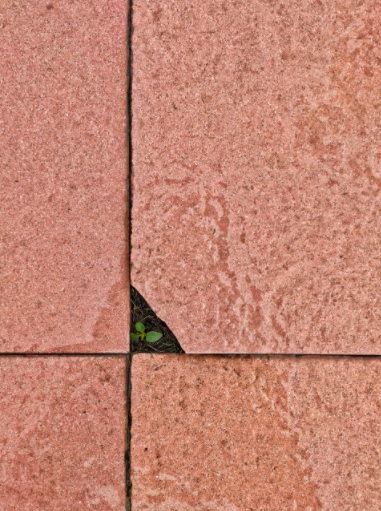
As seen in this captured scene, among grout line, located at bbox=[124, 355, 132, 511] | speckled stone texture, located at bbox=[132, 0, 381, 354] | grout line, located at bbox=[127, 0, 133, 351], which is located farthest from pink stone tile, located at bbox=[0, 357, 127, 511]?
speckled stone texture, located at bbox=[132, 0, 381, 354]

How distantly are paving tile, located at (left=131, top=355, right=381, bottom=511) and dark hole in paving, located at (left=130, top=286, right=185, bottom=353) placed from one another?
29 millimetres

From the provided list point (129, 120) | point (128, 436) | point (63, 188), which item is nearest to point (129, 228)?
point (63, 188)

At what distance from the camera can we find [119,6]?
4.18ft

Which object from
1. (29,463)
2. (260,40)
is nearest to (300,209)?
(260,40)

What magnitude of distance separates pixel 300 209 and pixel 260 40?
1.81 feet

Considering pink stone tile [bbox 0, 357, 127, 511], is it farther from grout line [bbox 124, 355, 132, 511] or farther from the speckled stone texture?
the speckled stone texture

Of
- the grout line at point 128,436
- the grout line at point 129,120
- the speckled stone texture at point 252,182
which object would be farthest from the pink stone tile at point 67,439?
the speckled stone texture at point 252,182

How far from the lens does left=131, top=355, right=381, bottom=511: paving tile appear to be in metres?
1.25

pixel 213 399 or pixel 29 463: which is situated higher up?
pixel 213 399

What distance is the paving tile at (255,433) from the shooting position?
1245mm

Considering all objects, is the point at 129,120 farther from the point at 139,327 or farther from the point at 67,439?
the point at 67,439

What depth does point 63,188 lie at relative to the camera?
49.6 inches

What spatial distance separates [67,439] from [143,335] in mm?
399

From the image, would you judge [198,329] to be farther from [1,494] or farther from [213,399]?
[1,494]
